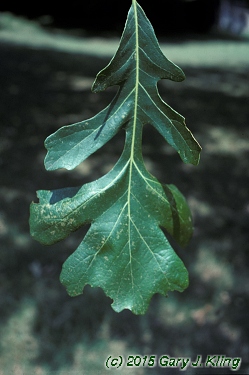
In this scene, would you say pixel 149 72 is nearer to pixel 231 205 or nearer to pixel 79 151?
pixel 79 151

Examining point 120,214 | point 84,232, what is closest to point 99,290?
point 84,232

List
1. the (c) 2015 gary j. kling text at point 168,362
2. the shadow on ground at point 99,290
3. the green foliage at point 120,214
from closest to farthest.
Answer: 1. the green foliage at point 120,214
2. the (c) 2015 gary j. kling text at point 168,362
3. the shadow on ground at point 99,290

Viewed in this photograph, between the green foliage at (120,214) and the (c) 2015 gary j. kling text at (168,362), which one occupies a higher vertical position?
the green foliage at (120,214)

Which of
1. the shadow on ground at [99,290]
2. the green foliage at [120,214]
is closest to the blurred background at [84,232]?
the shadow on ground at [99,290]

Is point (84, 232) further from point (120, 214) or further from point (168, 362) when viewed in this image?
point (120, 214)

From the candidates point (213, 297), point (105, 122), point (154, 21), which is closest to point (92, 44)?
point (154, 21)

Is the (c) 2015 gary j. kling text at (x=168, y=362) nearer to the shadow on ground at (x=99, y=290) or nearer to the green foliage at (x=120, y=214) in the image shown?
the shadow on ground at (x=99, y=290)
